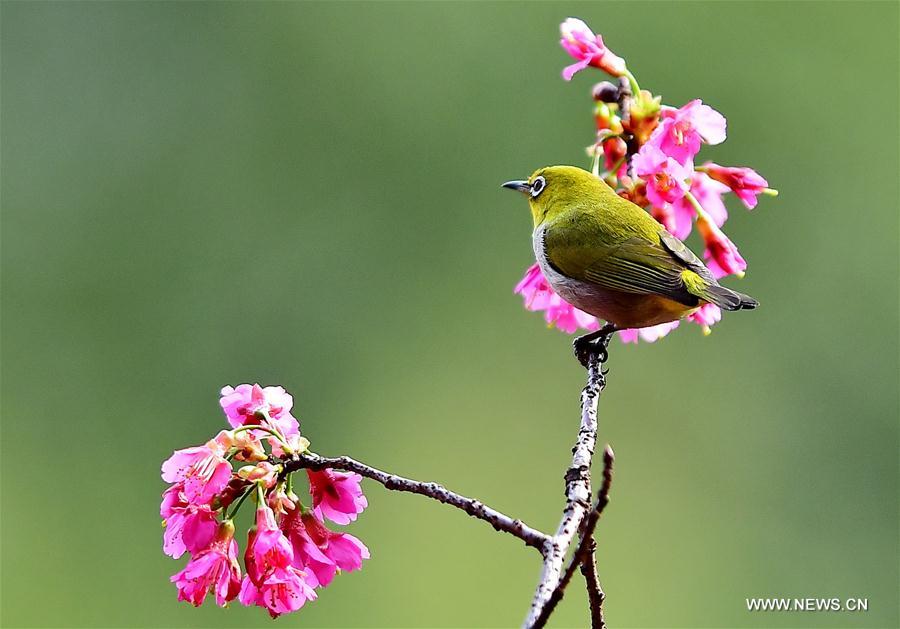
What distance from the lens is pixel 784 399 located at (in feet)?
50.0

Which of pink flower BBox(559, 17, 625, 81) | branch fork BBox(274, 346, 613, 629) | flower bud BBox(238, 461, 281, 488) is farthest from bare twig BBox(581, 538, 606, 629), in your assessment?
pink flower BBox(559, 17, 625, 81)

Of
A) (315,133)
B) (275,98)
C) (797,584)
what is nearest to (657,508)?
(797,584)

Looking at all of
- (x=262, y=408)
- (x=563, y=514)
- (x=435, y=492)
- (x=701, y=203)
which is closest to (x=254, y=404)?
(x=262, y=408)

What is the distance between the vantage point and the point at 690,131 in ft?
10.5

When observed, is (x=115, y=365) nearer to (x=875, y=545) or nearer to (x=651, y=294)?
(x=875, y=545)

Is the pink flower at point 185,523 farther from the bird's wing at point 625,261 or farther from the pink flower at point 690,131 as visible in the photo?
the pink flower at point 690,131

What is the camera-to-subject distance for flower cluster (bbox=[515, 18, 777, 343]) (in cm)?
317

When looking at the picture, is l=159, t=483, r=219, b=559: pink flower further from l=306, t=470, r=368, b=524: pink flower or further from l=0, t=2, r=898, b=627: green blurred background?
l=0, t=2, r=898, b=627: green blurred background

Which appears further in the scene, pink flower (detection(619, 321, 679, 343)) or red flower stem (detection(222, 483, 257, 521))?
pink flower (detection(619, 321, 679, 343))

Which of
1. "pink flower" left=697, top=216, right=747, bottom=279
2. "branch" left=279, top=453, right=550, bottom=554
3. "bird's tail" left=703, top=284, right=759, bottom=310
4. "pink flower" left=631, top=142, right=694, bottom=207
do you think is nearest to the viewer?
"branch" left=279, top=453, right=550, bottom=554

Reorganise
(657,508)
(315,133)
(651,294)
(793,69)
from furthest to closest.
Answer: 1. (315,133)
2. (793,69)
3. (657,508)
4. (651,294)

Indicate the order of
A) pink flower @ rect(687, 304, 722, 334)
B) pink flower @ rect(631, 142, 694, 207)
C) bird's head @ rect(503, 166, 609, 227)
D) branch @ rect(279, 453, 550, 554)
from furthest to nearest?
bird's head @ rect(503, 166, 609, 227) < pink flower @ rect(687, 304, 722, 334) < pink flower @ rect(631, 142, 694, 207) < branch @ rect(279, 453, 550, 554)

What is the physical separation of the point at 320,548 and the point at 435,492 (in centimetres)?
60

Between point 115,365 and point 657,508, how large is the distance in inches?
325
